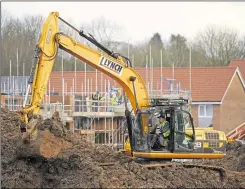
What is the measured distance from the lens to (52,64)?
51.1 feet

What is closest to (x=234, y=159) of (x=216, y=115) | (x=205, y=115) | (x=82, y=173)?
(x=82, y=173)

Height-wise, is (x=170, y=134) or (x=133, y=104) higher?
(x=133, y=104)

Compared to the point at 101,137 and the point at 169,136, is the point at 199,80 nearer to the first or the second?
the point at 101,137

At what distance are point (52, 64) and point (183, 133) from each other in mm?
3912

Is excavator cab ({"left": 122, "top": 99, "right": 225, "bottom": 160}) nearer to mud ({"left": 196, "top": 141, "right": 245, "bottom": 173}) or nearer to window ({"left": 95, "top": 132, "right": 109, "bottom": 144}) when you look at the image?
mud ({"left": 196, "top": 141, "right": 245, "bottom": 173})

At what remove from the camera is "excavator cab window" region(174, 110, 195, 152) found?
51.1 ft

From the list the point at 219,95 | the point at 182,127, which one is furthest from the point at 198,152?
the point at 219,95

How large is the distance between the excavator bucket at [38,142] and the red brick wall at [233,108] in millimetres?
24719

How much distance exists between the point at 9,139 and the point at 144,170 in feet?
13.6

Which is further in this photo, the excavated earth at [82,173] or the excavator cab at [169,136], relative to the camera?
the excavator cab at [169,136]

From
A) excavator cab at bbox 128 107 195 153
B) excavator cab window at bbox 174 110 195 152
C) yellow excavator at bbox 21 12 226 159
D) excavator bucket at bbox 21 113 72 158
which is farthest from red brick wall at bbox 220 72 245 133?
excavator bucket at bbox 21 113 72 158

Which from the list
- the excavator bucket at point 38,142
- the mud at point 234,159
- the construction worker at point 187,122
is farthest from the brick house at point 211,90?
the excavator bucket at point 38,142

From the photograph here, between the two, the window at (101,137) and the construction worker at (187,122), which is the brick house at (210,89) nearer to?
the window at (101,137)

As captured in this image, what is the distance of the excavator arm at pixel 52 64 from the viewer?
14922 millimetres
